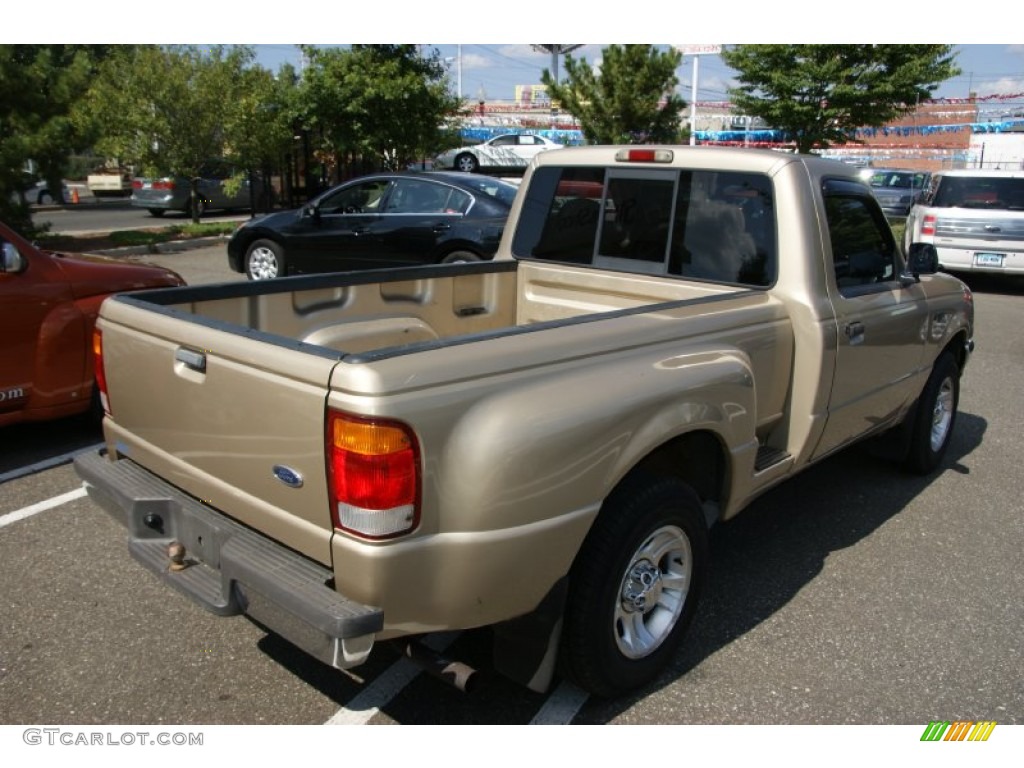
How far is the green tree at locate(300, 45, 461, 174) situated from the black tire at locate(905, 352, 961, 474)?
13436mm

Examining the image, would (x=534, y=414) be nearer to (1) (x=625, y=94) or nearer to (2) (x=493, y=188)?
(2) (x=493, y=188)

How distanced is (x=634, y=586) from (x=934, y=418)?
10.4ft

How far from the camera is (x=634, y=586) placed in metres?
2.92

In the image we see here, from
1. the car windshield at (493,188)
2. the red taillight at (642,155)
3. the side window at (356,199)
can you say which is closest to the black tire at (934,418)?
the red taillight at (642,155)

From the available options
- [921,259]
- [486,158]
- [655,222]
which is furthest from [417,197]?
[486,158]

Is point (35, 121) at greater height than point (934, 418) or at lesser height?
greater

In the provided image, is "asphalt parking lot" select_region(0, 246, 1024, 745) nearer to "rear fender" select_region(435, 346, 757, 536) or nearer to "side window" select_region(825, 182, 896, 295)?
"rear fender" select_region(435, 346, 757, 536)

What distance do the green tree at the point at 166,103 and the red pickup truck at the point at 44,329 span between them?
10.5m

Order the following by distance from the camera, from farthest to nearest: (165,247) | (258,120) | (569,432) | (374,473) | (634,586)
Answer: (258,120) → (165,247) → (634,586) → (569,432) → (374,473)

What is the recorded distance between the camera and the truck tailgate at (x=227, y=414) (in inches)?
92.7

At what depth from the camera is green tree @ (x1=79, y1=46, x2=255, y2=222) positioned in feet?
47.6

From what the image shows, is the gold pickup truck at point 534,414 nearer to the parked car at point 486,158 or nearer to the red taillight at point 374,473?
the red taillight at point 374,473

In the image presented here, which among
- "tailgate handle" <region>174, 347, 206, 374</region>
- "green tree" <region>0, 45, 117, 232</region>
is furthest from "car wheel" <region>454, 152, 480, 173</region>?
"tailgate handle" <region>174, 347, 206, 374</region>

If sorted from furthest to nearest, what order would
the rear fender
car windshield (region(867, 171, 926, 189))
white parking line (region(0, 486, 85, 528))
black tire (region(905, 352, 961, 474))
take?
car windshield (region(867, 171, 926, 189)) → black tire (region(905, 352, 961, 474)) → white parking line (region(0, 486, 85, 528)) → the rear fender
